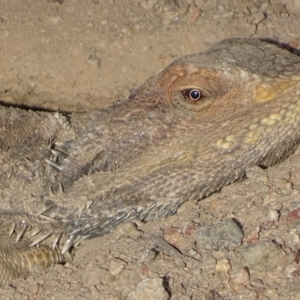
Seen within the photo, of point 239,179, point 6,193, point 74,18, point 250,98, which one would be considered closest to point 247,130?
point 250,98

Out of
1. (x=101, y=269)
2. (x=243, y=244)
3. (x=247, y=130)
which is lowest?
(x=101, y=269)

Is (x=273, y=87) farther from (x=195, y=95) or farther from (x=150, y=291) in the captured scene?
(x=150, y=291)

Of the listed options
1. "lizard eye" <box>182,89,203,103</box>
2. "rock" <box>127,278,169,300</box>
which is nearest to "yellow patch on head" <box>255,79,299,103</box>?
"lizard eye" <box>182,89,203,103</box>

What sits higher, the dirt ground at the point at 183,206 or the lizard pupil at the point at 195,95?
the lizard pupil at the point at 195,95

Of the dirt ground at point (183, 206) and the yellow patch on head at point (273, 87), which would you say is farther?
the yellow patch on head at point (273, 87)

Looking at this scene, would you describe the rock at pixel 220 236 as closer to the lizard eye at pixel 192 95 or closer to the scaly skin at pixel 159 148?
the scaly skin at pixel 159 148

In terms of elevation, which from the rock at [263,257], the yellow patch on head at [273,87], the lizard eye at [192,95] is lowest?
the rock at [263,257]

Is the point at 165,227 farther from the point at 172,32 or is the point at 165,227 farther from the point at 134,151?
the point at 172,32

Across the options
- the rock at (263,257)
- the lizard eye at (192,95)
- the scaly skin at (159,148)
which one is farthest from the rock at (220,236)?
the lizard eye at (192,95)
